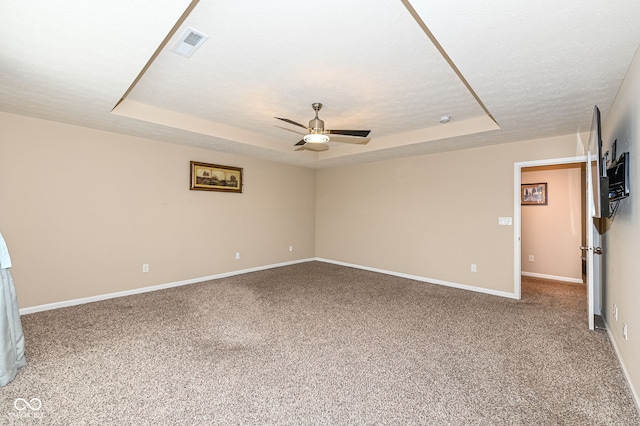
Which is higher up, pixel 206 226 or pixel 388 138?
pixel 388 138

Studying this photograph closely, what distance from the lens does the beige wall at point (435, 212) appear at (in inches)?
172

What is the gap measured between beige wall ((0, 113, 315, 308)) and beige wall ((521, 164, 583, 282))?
542 centimetres

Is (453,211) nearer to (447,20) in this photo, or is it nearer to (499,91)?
(499,91)

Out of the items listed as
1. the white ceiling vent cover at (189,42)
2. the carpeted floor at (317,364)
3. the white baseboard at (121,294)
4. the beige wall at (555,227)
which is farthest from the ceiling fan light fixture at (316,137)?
the beige wall at (555,227)

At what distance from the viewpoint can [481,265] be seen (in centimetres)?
459

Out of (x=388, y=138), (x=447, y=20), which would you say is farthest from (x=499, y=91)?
(x=388, y=138)

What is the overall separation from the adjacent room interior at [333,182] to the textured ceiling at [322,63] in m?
0.02

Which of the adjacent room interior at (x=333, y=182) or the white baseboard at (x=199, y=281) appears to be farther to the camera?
the white baseboard at (x=199, y=281)

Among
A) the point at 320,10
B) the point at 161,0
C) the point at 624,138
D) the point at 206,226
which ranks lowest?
the point at 206,226

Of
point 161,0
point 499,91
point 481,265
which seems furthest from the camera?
point 481,265

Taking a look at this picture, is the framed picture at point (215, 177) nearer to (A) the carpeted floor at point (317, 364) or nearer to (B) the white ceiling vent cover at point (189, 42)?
(A) the carpeted floor at point (317, 364)

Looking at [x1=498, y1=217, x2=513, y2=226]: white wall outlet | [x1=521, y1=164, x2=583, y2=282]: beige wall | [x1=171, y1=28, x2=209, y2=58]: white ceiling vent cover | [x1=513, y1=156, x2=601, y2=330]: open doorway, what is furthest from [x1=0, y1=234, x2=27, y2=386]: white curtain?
[x1=521, y1=164, x2=583, y2=282]: beige wall

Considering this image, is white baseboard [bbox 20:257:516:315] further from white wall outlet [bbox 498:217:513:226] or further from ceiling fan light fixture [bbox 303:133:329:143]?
ceiling fan light fixture [bbox 303:133:329:143]

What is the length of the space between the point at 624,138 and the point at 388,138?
9.20 feet
